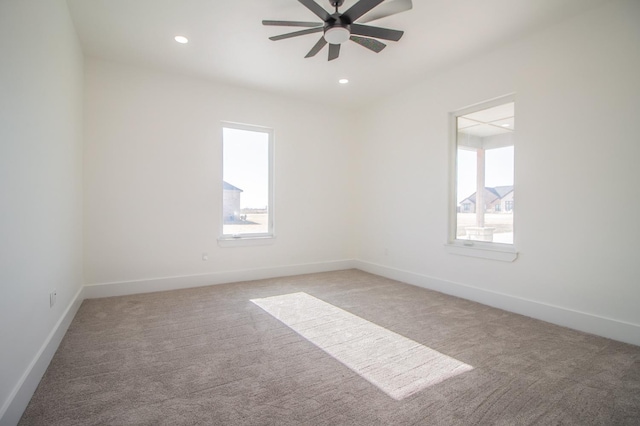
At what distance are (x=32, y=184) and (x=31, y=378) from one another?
3.85 feet

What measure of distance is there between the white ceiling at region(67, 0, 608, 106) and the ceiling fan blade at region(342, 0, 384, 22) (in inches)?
15.2

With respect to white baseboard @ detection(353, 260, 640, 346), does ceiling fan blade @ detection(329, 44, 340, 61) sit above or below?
above

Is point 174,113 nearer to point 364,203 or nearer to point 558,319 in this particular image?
point 364,203

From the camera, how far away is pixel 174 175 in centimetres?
432

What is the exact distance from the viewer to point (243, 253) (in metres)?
4.82

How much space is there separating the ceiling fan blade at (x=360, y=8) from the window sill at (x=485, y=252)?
2.82 metres

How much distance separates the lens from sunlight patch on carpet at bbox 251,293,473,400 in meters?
2.05

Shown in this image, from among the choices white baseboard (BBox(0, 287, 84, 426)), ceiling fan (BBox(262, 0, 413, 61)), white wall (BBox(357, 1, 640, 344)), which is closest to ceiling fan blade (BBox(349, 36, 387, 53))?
ceiling fan (BBox(262, 0, 413, 61))

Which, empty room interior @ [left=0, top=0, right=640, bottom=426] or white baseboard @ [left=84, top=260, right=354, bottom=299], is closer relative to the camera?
empty room interior @ [left=0, top=0, right=640, bottom=426]

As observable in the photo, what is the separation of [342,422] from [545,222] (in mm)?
2816

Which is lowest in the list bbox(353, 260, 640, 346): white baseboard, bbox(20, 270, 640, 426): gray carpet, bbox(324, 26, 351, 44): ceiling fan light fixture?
bbox(20, 270, 640, 426): gray carpet

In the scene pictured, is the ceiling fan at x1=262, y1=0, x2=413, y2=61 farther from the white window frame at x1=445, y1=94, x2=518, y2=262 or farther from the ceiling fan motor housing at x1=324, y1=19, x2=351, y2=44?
the white window frame at x1=445, y1=94, x2=518, y2=262

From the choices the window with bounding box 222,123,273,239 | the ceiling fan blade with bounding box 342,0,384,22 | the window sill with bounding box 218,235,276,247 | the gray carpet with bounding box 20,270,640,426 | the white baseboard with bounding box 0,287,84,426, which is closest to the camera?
the white baseboard with bounding box 0,287,84,426

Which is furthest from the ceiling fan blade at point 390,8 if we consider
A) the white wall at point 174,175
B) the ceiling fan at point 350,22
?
the white wall at point 174,175
